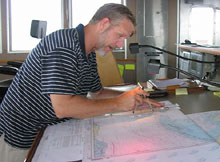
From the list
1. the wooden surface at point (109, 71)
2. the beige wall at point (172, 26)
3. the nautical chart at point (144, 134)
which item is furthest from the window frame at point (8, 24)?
the nautical chart at point (144, 134)

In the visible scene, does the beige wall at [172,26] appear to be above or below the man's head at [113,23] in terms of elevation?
above

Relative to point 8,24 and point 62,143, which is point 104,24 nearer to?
point 62,143

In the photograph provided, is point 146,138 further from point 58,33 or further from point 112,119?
point 58,33

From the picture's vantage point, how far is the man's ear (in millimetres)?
902

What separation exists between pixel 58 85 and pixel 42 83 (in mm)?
69

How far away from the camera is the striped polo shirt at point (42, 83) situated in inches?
32.0

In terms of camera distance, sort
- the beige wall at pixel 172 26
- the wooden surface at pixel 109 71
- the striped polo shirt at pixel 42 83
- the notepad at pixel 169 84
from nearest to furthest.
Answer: the striped polo shirt at pixel 42 83, the notepad at pixel 169 84, the wooden surface at pixel 109 71, the beige wall at pixel 172 26

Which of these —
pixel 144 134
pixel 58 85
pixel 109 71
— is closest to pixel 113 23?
pixel 58 85

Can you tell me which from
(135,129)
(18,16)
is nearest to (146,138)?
(135,129)

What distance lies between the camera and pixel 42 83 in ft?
2.71

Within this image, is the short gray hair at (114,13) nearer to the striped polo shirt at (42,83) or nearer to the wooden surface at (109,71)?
the striped polo shirt at (42,83)

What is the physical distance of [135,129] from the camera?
0.84 m

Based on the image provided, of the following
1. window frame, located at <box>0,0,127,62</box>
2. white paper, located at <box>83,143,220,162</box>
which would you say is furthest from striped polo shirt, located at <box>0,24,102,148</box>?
window frame, located at <box>0,0,127,62</box>

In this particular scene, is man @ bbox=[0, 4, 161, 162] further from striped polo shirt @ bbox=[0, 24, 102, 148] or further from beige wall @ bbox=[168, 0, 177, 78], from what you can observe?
beige wall @ bbox=[168, 0, 177, 78]
